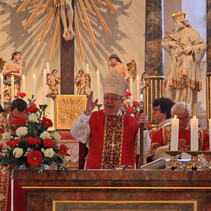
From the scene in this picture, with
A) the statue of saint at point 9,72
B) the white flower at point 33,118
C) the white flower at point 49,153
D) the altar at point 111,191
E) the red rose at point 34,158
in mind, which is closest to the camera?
the altar at point 111,191

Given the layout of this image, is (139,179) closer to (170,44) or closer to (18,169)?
(18,169)

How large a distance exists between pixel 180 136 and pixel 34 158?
6.60 ft

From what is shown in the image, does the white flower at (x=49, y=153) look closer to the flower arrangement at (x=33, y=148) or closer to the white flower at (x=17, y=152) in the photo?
the flower arrangement at (x=33, y=148)

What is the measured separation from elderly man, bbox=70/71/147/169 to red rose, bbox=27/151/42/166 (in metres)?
1.07

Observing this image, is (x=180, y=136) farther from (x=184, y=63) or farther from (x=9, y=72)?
(x=9, y=72)


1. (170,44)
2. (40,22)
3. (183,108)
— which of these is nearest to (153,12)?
(170,44)

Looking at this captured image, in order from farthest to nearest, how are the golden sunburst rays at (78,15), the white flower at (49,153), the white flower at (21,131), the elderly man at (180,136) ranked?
the golden sunburst rays at (78,15) → the elderly man at (180,136) → the white flower at (21,131) → the white flower at (49,153)

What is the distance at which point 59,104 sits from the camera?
8.27 m

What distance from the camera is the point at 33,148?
3377 millimetres

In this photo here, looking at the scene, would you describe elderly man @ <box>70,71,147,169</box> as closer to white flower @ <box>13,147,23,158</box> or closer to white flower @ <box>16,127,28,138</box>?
white flower @ <box>16,127,28,138</box>

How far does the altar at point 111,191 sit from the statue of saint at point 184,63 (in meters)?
6.08

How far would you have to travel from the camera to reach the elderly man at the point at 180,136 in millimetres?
4600

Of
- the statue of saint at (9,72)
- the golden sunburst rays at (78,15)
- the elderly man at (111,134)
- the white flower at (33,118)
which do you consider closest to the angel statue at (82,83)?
the statue of saint at (9,72)

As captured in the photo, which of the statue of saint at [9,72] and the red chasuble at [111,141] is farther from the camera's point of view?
the statue of saint at [9,72]
